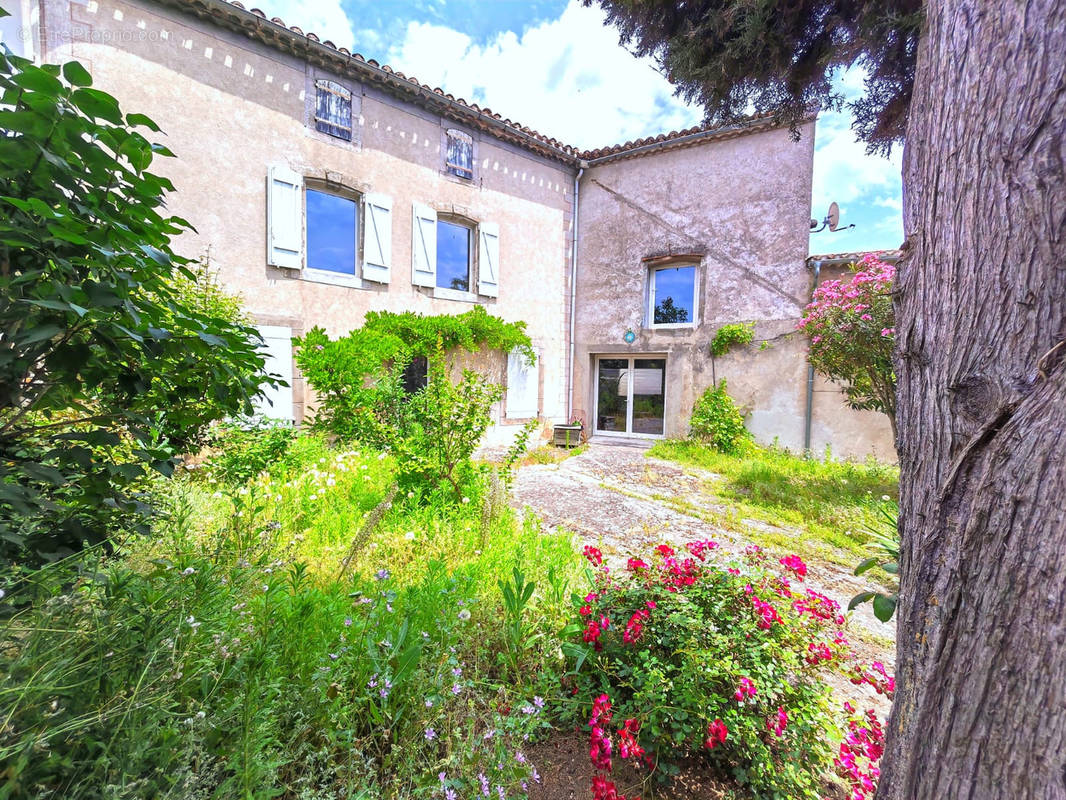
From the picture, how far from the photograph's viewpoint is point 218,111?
5832 mm

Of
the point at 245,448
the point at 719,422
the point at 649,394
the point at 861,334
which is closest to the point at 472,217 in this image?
the point at 649,394

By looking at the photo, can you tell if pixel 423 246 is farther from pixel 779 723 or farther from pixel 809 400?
pixel 779 723

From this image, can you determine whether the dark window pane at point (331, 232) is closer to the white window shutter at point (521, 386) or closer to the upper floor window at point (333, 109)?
the upper floor window at point (333, 109)

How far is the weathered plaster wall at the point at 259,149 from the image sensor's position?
5.25m

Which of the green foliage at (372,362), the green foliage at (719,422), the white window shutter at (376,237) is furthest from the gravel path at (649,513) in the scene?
the white window shutter at (376,237)

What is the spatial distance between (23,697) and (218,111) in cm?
758

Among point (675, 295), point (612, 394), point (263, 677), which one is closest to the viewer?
point (263, 677)

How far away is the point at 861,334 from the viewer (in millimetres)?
5367

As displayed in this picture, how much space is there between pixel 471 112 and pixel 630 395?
6.57 m

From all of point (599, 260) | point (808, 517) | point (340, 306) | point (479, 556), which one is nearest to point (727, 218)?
point (599, 260)

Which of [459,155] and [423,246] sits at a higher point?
[459,155]

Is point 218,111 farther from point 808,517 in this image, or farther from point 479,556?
point 808,517

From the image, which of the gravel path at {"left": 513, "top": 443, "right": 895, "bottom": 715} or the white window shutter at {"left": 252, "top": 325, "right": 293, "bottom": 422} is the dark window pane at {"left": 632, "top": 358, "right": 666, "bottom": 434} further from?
the white window shutter at {"left": 252, "top": 325, "right": 293, "bottom": 422}

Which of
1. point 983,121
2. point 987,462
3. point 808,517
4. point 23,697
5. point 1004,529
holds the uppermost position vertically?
point 983,121
